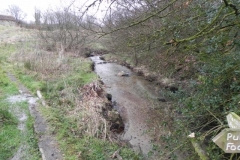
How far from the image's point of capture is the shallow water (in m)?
6.16

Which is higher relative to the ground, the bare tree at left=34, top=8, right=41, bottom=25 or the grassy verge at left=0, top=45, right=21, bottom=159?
the bare tree at left=34, top=8, right=41, bottom=25

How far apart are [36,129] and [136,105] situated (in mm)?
4631

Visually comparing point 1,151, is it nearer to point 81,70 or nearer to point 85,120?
point 85,120

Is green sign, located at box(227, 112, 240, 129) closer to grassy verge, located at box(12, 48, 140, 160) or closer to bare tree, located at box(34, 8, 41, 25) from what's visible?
grassy verge, located at box(12, 48, 140, 160)

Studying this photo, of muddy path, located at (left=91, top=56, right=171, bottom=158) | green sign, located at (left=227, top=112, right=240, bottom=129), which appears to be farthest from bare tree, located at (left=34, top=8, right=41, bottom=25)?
green sign, located at (left=227, top=112, right=240, bottom=129)

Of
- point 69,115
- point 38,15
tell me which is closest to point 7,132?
point 69,115

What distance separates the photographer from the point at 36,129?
5.36 m

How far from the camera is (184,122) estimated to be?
4.40 m

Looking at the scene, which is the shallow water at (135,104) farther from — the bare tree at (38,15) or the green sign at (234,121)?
the bare tree at (38,15)

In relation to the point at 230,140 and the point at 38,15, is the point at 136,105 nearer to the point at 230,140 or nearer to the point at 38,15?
the point at 230,140

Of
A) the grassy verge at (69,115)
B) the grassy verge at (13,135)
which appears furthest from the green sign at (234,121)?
the grassy verge at (13,135)

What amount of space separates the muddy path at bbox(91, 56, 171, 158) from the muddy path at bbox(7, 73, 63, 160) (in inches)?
90.2

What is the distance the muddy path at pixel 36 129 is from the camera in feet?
14.4

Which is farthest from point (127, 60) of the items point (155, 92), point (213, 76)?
point (213, 76)
